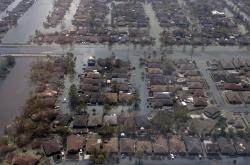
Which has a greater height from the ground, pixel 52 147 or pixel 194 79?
pixel 52 147

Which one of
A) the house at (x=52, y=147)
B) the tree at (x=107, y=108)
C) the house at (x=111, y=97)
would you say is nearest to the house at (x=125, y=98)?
the house at (x=111, y=97)


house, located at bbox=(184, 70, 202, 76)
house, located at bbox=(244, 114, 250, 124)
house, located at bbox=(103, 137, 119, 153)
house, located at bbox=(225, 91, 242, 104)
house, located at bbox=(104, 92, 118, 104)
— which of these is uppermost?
house, located at bbox=(103, 137, 119, 153)

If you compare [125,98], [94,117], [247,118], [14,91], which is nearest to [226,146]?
[247,118]

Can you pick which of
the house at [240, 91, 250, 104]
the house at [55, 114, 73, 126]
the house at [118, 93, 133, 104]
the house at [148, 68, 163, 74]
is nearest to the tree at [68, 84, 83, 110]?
the house at [55, 114, 73, 126]

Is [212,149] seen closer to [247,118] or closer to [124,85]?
[247,118]

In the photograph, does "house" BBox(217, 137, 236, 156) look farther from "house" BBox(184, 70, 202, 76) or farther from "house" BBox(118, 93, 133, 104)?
"house" BBox(184, 70, 202, 76)

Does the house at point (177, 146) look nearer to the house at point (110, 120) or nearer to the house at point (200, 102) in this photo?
the house at point (110, 120)

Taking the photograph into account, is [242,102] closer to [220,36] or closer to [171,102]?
[171,102]
